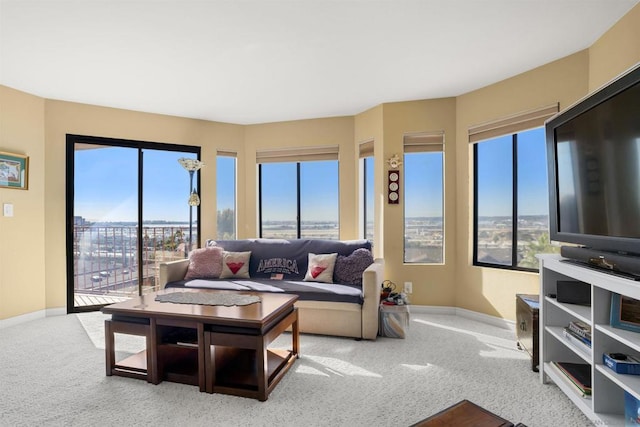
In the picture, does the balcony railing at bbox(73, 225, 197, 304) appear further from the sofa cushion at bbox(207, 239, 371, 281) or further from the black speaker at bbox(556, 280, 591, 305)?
the black speaker at bbox(556, 280, 591, 305)

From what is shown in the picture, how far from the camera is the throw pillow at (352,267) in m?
3.57

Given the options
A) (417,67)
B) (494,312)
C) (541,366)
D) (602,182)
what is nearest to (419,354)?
(541,366)

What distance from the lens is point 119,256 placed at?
4.48m

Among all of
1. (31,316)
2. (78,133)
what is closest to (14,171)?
(78,133)

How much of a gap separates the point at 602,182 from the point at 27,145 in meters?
5.13

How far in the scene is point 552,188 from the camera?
2.33 metres

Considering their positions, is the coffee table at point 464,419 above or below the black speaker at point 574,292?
below

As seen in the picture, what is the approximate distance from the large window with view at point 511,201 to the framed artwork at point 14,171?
16.2ft

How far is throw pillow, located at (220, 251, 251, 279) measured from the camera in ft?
12.9

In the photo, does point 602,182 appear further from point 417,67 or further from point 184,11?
point 184,11

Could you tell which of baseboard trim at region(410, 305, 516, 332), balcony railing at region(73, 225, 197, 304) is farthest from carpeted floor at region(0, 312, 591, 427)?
balcony railing at region(73, 225, 197, 304)

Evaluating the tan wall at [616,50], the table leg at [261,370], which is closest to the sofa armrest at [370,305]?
the table leg at [261,370]

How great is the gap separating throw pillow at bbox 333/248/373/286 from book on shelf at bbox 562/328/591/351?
70.5 inches

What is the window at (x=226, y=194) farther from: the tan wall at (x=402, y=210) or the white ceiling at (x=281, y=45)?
the tan wall at (x=402, y=210)
